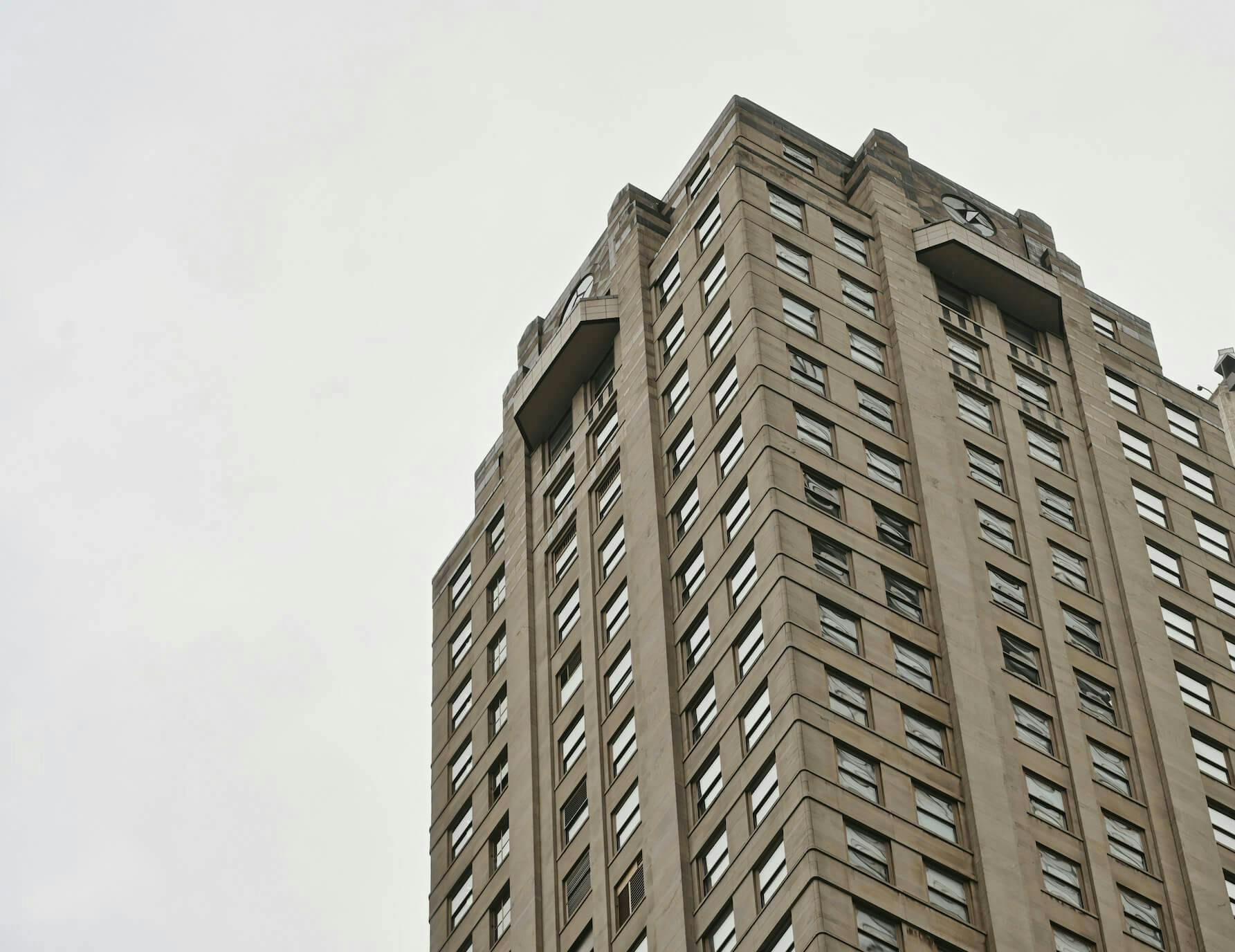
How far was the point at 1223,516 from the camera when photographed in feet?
309

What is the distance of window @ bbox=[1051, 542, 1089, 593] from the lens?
85.3m

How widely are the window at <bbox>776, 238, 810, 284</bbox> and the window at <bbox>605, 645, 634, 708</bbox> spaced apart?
49.4 feet

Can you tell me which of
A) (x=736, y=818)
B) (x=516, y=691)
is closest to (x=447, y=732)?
(x=516, y=691)

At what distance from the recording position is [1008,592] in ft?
271

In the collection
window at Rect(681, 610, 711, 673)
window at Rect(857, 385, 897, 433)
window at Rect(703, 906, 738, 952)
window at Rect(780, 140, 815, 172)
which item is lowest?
window at Rect(703, 906, 738, 952)

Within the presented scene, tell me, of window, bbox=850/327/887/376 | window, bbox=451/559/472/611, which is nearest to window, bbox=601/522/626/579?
window, bbox=850/327/887/376

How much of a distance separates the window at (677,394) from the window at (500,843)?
1472 cm

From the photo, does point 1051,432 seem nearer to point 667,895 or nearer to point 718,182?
point 718,182

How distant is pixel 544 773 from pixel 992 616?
1600cm

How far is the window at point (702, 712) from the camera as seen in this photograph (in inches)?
3049

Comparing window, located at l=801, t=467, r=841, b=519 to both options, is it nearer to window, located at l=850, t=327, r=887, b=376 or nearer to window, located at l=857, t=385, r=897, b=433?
window, located at l=857, t=385, r=897, b=433

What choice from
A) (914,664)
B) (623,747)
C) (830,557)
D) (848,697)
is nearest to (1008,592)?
(914,664)

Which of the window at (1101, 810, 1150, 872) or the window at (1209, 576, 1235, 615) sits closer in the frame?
the window at (1101, 810, 1150, 872)

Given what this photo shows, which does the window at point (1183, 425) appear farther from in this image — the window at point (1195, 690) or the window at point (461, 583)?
Answer: the window at point (461, 583)
